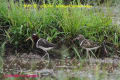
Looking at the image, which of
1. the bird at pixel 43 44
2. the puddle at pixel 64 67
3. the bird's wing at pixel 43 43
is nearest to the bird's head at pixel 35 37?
the bird at pixel 43 44

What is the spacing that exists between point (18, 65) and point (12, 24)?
1.43m

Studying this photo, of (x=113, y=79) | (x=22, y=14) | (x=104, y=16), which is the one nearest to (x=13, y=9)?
(x=22, y=14)

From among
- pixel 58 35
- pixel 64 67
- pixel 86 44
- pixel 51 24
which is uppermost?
pixel 51 24

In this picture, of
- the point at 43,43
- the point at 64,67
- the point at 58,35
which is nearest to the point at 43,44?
the point at 43,43

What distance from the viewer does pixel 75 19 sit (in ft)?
25.0

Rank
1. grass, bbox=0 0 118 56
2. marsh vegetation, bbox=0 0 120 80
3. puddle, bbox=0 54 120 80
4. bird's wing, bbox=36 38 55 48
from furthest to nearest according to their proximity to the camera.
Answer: grass, bbox=0 0 118 56 < marsh vegetation, bbox=0 0 120 80 < bird's wing, bbox=36 38 55 48 < puddle, bbox=0 54 120 80

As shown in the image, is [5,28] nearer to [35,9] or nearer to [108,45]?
[35,9]

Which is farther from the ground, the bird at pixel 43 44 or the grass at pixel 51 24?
the grass at pixel 51 24

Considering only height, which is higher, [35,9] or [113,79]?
A: [35,9]

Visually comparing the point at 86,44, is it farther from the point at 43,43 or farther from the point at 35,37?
the point at 35,37

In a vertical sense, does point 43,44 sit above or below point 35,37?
below

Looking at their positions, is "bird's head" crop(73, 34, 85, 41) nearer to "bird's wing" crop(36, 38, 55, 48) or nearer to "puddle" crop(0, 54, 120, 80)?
"puddle" crop(0, 54, 120, 80)

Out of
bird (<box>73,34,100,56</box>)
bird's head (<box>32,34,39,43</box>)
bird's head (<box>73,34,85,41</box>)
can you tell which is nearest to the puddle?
bird (<box>73,34,100,56</box>)

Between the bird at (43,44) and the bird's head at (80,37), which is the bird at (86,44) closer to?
the bird's head at (80,37)
